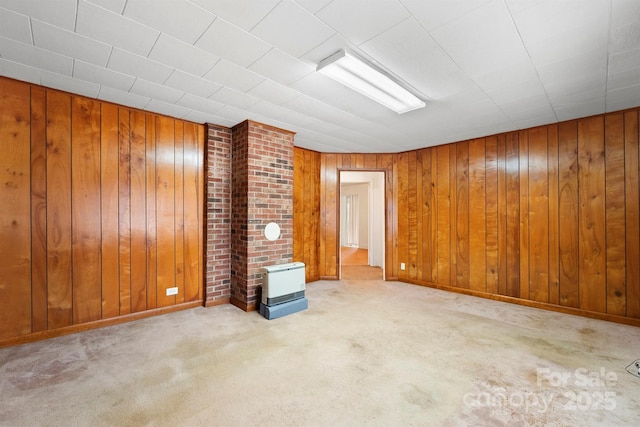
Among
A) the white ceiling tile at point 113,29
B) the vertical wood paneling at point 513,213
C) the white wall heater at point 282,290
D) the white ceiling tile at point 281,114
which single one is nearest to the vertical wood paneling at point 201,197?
the white wall heater at point 282,290

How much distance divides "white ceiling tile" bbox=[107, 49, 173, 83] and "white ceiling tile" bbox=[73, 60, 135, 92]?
4.5 inches

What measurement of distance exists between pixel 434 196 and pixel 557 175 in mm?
1705

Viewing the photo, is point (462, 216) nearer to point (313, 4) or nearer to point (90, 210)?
point (313, 4)

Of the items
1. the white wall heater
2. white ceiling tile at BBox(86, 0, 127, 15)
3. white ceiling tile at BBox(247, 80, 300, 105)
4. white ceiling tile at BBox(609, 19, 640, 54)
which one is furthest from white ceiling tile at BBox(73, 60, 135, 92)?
white ceiling tile at BBox(609, 19, 640, 54)

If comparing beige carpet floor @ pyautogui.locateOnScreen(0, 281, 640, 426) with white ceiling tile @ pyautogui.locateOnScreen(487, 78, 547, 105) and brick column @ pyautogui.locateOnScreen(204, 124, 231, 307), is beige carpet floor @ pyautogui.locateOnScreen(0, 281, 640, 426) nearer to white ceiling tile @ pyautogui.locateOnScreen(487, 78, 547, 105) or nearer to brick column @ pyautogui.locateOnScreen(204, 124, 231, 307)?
brick column @ pyautogui.locateOnScreen(204, 124, 231, 307)

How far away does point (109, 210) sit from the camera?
309cm

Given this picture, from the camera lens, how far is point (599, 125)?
337 cm

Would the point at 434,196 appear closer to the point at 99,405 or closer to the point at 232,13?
the point at 232,13

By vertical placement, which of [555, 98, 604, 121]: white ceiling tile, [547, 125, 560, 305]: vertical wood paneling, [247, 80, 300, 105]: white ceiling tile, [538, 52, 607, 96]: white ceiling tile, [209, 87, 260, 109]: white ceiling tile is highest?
[209, 87, 260, 109]: white ceiling tile

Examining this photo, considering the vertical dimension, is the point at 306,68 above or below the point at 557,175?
above

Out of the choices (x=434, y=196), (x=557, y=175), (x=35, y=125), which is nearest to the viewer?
(x=35, y=125)

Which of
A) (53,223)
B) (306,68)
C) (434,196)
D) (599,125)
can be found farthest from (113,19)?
(599,125)

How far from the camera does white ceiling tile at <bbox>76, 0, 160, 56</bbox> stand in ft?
5.64

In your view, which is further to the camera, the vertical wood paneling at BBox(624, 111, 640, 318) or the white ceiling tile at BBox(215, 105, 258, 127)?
the white ceiling tile at BBox(215, 105, 258, 127)
